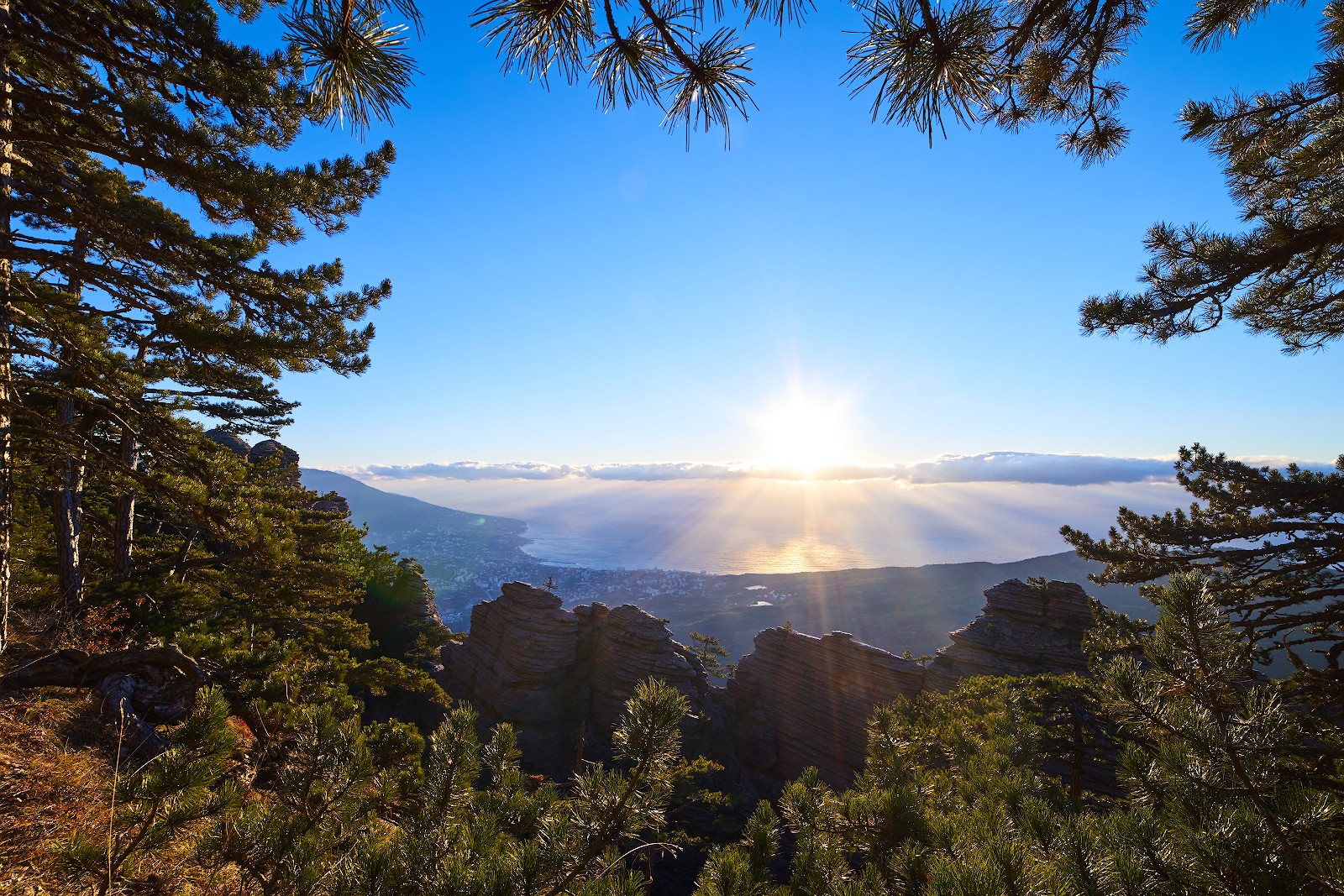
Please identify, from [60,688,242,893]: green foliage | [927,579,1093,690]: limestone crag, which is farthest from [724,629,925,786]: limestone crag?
[60,688,242,893]: green foliage

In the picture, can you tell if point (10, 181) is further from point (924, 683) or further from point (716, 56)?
point (924, 683)

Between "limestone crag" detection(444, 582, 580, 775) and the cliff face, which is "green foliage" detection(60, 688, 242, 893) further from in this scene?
"limestone crag" detection(444, 582, 580, 775)

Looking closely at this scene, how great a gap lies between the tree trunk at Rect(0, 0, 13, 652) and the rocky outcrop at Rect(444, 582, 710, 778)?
909 inches

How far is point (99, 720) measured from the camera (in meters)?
4.11

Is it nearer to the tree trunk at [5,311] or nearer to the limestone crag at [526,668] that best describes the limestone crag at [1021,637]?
the limestone crag at [526,668]

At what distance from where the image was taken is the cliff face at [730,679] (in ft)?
74.7

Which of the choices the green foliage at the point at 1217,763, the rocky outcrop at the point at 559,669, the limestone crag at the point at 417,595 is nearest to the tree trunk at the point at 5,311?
the green foliage at the point at 1217,763

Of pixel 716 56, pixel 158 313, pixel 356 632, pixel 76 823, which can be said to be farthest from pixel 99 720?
pixel 356 632

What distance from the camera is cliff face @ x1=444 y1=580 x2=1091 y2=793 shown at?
22.8 meters

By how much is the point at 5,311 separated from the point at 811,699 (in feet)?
98.2

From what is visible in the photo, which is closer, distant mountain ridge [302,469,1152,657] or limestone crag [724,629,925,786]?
limestone crag [724,629,925,786]

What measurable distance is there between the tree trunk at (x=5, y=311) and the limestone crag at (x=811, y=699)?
89.1ft

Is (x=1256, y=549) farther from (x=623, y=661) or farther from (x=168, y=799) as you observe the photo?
(x=623, y=661)

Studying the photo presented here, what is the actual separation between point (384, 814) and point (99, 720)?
2.52m
